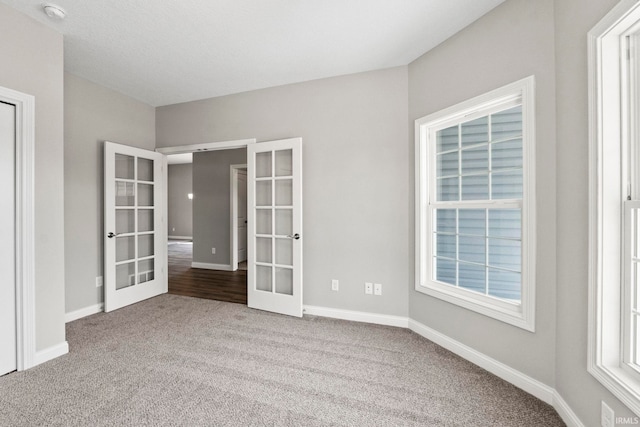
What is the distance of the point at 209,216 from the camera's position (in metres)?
5.96

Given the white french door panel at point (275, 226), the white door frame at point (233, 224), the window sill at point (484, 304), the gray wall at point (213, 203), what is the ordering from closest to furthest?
the window sill at point (484, 304)
the white french door panel at point (275, 226)
the white door frame at point (233, 224)
the gray wall at point (213, 203)

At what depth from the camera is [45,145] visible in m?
2.28

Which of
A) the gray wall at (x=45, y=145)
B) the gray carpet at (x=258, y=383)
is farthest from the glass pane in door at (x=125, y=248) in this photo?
the gray wall at (x=45, y=145)

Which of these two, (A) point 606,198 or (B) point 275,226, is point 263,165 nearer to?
(B) point 275,226

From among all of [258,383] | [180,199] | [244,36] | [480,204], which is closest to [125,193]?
[244,36]

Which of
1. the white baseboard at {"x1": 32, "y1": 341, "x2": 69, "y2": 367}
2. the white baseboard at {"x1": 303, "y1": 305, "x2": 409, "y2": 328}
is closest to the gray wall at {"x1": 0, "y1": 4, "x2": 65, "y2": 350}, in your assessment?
the white baseboard at {"x1": 32, "y1": 341, "x2": 69, "y2": 367}

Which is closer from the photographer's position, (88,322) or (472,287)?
(472,287)

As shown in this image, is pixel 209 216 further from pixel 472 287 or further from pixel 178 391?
pixel 472 287

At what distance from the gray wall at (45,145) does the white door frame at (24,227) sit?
64mm

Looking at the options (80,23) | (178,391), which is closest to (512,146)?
(178,391)

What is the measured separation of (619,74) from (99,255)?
186 inches

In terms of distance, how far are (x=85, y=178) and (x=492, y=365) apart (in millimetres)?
4416

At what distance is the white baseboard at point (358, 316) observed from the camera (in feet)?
9.82

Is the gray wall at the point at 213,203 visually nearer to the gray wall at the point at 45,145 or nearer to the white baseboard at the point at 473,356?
the white baseboard at the point at 473,356
